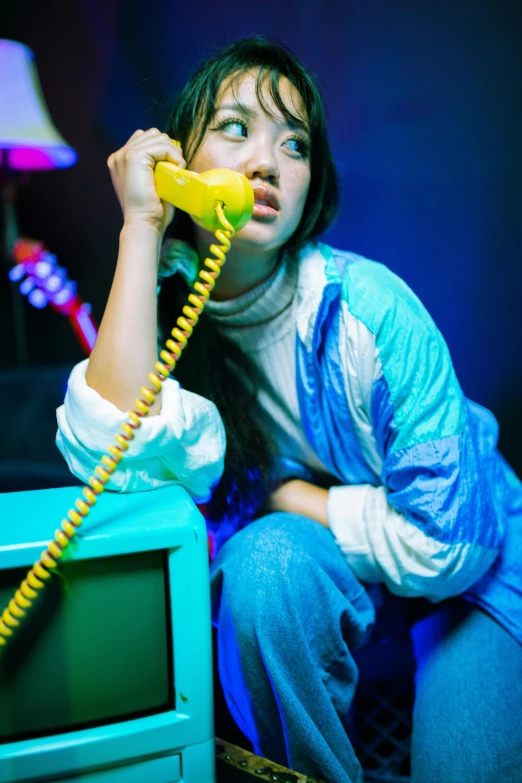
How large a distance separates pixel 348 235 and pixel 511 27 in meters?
0.58

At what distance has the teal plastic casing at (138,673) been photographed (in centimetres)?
63

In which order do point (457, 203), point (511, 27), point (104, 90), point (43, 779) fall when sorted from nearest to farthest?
point (43, 779) < point (511, 27) < point (457, 203) < point (104, 90)

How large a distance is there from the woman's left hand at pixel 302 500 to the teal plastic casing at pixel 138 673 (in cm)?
35

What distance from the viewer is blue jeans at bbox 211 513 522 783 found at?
2.69 ft

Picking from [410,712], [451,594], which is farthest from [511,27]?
[410,712]

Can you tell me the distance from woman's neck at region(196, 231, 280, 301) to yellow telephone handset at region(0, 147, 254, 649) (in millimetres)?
185

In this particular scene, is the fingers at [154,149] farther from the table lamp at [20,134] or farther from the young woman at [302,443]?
the table lamp at [20,134]

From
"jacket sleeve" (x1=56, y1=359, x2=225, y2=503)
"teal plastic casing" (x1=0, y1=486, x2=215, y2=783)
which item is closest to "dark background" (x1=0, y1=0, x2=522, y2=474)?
"jacket sleeve" (x1=56, y1=359, x2=225, y2=503)


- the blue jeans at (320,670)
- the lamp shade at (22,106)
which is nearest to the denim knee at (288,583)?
the blue jeans at (320,670)

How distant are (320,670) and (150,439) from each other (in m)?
0.39

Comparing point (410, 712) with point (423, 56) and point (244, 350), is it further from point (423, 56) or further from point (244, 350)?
point (423, 56)

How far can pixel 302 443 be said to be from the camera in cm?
110

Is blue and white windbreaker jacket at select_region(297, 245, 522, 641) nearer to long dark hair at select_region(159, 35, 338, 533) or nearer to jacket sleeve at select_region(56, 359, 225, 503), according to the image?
long dark hair at select_region(159, 35, 338, 533)

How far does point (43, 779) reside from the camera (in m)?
Result: 0.65
